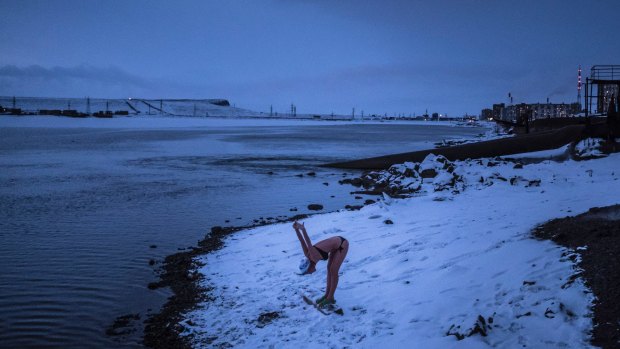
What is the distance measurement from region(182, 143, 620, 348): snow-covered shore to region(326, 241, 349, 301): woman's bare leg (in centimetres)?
42

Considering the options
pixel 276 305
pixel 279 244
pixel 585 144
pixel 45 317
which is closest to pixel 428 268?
pixel 276 305

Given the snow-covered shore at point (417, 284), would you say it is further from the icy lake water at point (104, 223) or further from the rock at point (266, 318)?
the icy lake water at point (104, 223)

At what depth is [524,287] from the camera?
730cm

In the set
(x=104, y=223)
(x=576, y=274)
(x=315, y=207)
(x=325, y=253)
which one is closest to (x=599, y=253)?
(x=576, y=274)

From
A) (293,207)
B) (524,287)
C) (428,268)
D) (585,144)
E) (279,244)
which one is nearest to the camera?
(524,287)

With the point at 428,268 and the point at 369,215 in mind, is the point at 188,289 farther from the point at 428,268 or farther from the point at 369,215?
the point at 369,215

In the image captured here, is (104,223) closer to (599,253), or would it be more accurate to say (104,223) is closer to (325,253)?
(325,253)

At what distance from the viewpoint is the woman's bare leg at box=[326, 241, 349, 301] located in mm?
7352

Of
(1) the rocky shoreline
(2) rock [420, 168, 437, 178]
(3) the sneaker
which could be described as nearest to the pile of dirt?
(1) the rocky shoreline

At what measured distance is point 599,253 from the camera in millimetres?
7656

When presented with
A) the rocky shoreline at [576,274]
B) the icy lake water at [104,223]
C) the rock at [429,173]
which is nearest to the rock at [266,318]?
the rocky shoreline at [576,274]

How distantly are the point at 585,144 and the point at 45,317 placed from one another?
2686 cm

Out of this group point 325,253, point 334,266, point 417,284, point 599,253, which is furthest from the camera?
point 417,284

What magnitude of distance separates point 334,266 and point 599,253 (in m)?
4.20
